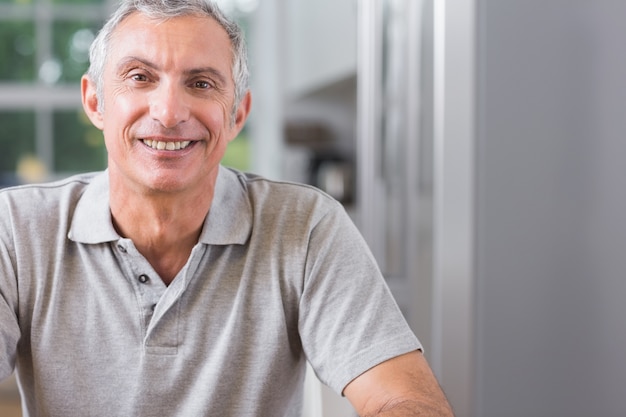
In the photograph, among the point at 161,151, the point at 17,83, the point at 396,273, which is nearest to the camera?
the point at 161,151

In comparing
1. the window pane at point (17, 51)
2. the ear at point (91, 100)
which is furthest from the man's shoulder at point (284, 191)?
the window pane at point (17, 51)

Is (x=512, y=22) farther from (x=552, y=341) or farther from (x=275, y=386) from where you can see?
(x=275, y=386)

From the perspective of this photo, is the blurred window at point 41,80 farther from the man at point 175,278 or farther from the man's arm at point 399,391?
the man's arm at point 399,391

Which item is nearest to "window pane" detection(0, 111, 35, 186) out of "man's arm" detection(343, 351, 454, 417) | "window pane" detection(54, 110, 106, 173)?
"window pane" detection(54, 110, 106, 173)

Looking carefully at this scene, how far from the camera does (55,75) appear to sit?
553 centimetres

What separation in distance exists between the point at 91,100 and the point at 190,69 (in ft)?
0.75

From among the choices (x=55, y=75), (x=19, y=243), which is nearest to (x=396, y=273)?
(x=19, y=243)

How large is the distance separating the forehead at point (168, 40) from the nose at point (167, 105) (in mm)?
40

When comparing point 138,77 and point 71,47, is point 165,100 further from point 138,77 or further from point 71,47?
point 71,47

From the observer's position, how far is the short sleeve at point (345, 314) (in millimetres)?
1317

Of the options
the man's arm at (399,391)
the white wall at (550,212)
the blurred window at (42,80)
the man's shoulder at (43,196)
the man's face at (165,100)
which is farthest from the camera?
the blurred window at (42,80)

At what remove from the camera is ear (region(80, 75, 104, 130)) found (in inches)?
57.2

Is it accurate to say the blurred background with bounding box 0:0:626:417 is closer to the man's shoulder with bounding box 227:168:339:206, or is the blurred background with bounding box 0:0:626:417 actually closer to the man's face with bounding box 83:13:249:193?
the man's shoulder with bounding box 227:168:339:206

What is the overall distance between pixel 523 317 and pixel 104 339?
86 cm
